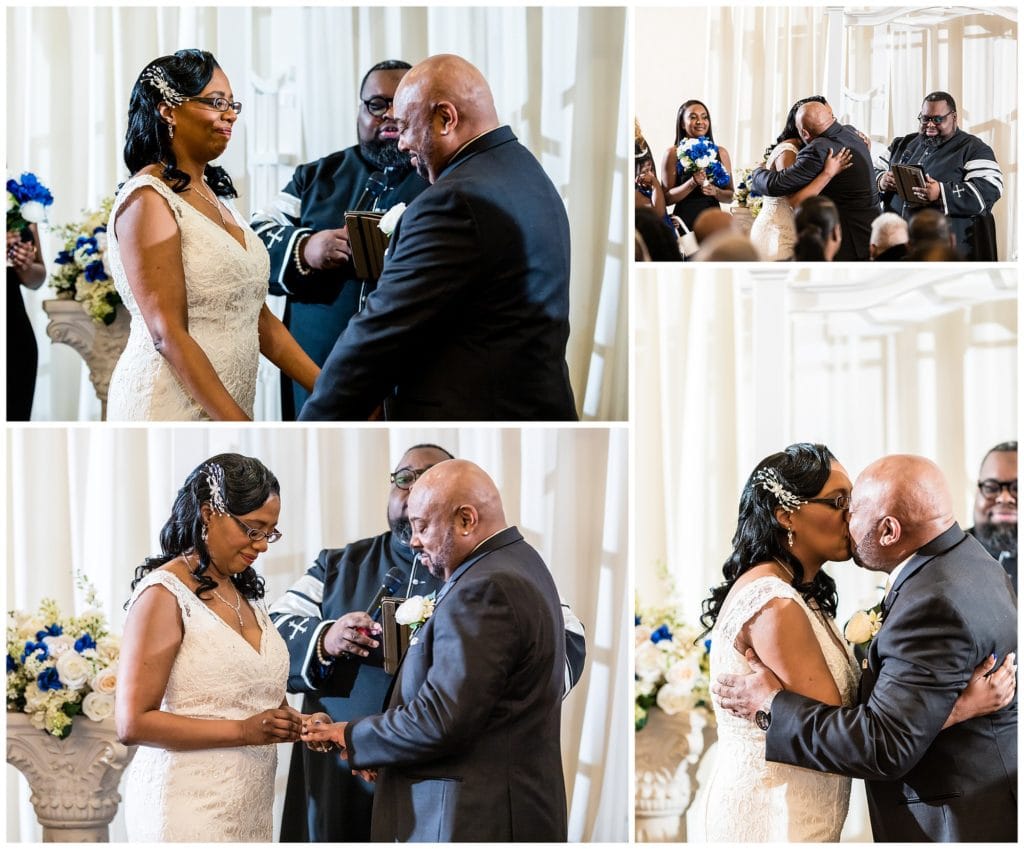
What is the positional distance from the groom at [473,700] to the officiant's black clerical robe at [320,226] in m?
0.67

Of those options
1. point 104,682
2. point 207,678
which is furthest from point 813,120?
point 104,682

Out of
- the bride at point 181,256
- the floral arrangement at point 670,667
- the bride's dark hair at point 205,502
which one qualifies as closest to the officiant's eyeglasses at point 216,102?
the bride at point 181,256

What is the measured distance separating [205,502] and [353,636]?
52 centimetres

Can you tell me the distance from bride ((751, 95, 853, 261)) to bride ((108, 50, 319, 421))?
3.88 feet

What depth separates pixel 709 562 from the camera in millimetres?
3180

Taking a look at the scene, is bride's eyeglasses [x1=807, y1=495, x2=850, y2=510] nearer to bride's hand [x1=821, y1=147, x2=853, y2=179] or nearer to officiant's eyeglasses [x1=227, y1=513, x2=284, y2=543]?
bride's hand [x1=821, y1=147, x2=853, y2=179]

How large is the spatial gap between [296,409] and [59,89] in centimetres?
109

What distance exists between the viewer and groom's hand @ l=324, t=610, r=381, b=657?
3150 millimetres

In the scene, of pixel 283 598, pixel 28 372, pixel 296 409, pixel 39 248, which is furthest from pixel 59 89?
pixel 283 598

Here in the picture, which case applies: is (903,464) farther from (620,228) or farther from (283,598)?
(283,598)

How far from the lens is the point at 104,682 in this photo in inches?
121

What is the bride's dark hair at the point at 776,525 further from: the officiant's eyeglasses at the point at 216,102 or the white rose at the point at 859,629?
the officiant's eyeglasses at the point at 216,102

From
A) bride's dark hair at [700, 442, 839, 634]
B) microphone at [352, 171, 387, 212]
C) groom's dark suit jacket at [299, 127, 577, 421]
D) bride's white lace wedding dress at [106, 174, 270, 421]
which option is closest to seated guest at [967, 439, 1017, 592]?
bride's dark hair at [700, 442, 839, 634]

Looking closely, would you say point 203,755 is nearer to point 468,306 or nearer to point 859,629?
point 468,306
